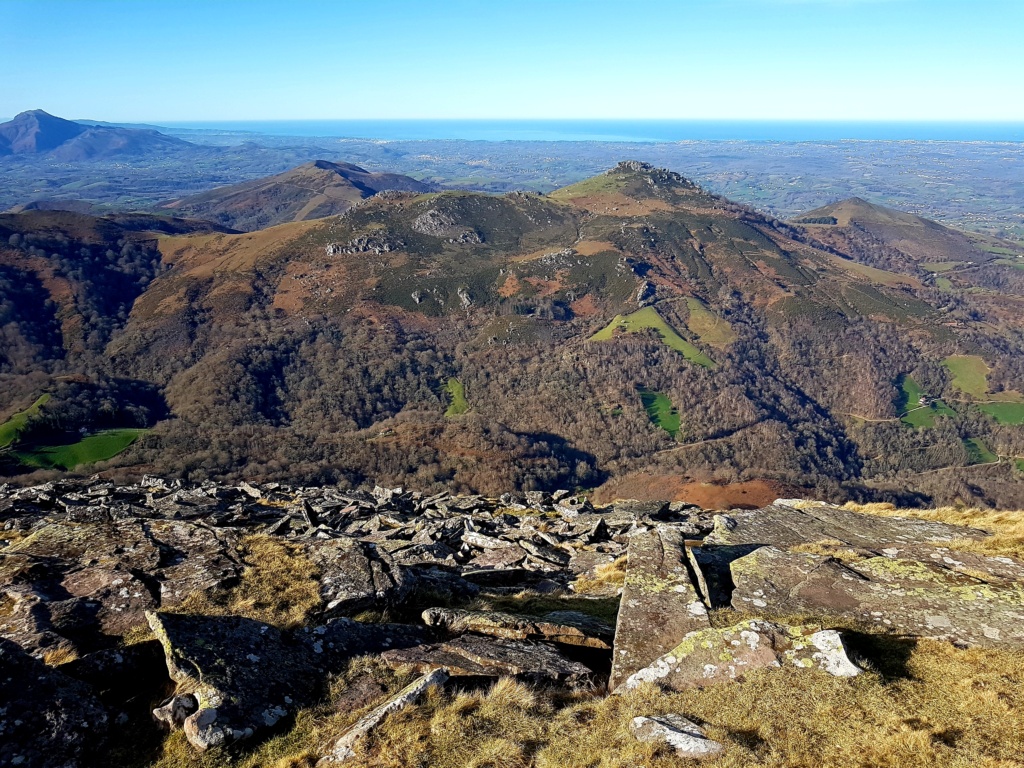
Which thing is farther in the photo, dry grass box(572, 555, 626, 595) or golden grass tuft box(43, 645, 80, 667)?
dry grass box(572, 555, 626, 595)

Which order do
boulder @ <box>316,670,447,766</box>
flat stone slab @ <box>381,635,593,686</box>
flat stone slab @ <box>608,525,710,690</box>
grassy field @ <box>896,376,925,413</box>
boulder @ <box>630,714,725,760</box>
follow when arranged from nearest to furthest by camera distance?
1. boulder @ <box>630,714,725,760</box>
2. boulder @ <box>316,670,447,766</box>
3. flat stone slab @ <box>381,635,593,686</box>
4. flat stone slab @ <box>608,525,710,690</box>
5. grassy field @ <box>896,376,925,413</box>

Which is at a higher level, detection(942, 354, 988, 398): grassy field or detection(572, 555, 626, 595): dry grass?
detection(572, 555, 626, 595): dry grass

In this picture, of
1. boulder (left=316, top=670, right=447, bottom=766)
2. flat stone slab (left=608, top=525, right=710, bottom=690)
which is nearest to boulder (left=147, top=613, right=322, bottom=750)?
boulder (left=316, top=670, right=447, bottom=766)

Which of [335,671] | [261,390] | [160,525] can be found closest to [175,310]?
[261,390]

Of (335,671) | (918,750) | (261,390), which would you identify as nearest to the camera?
(918,750)

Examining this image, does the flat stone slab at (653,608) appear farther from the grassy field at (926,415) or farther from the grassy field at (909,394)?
the grassy field at (909,394)

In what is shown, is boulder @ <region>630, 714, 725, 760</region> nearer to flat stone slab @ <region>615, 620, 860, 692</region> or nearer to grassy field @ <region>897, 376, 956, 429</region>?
flat stone slab @ <region>615, 620, 860, 692</region>

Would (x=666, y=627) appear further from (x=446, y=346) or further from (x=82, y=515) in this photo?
(x=446, y=346)

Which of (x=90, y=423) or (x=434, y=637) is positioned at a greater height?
(x=434, y=637)
